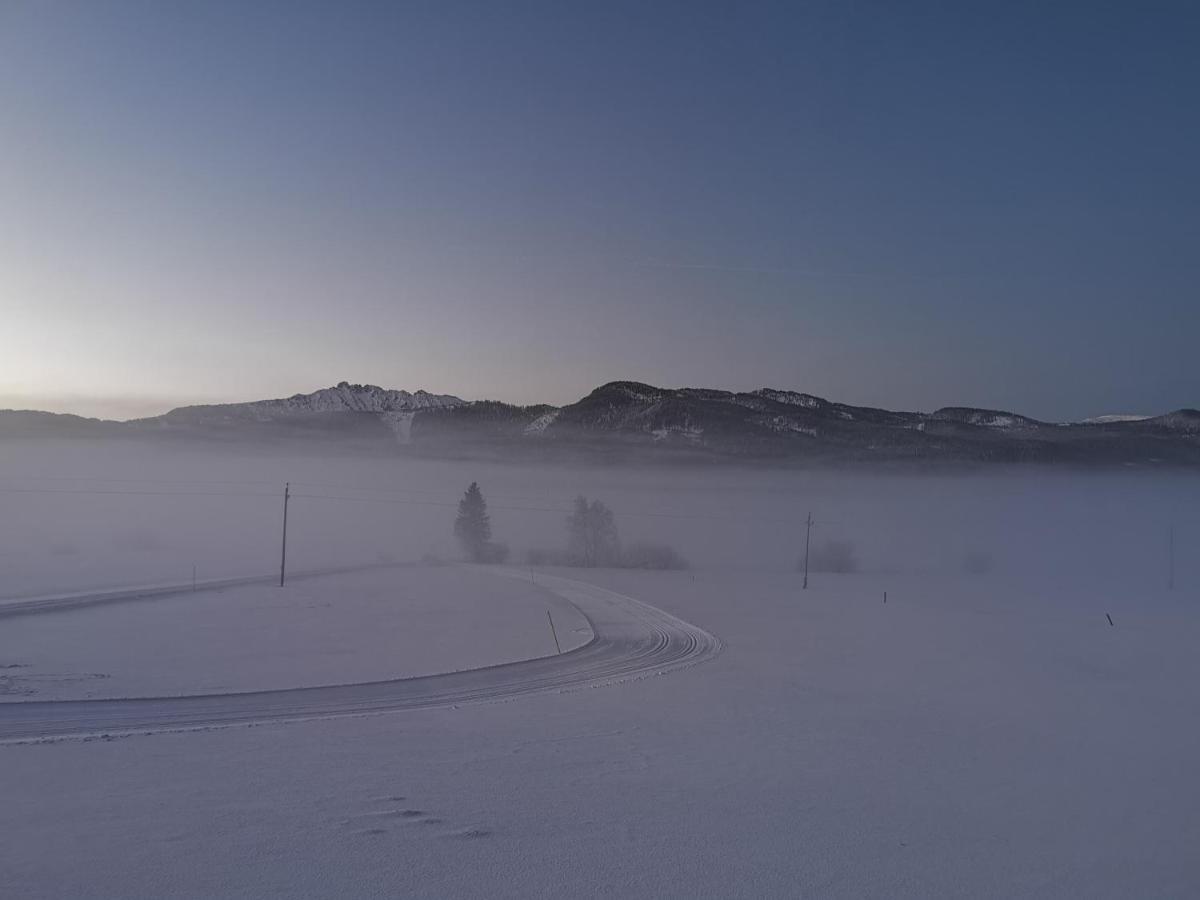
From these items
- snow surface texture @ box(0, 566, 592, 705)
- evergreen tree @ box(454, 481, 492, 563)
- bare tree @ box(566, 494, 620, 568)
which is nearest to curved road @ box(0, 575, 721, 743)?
snow surface texture @ box(0, 566, 592, 705)

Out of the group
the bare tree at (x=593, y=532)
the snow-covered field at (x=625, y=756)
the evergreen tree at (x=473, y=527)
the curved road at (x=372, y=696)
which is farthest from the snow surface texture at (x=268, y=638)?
the bare tree at (x=593, y=532)

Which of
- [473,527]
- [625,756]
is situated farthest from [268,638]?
[473,527]

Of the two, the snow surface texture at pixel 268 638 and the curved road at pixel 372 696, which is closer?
the curved road at pixel 372 696

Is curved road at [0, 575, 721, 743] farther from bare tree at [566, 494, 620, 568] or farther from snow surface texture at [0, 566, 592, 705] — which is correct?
bare tree at [566, 494, 620, 568]

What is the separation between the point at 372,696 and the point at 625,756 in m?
11.3

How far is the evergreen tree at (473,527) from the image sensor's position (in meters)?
89.1

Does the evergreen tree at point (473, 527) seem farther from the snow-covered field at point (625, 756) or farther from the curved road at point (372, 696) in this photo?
the curved road at point (372, 696)

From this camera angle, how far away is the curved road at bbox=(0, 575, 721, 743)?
22.5m

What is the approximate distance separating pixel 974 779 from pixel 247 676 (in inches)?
896

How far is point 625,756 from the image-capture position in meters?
19.0

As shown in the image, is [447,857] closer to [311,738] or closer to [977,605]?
[311,738]

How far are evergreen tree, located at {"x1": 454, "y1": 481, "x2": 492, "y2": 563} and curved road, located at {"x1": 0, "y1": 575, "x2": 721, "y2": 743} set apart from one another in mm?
48757

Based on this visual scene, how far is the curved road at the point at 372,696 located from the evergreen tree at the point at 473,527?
48757 millimetres

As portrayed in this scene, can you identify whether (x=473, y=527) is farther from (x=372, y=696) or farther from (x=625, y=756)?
(x=625, y=756)
